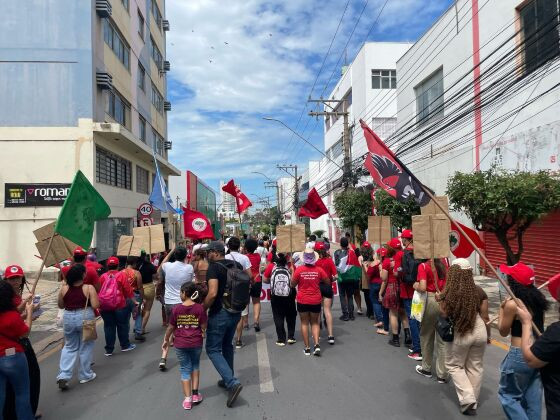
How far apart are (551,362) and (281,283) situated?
4123 millimetres

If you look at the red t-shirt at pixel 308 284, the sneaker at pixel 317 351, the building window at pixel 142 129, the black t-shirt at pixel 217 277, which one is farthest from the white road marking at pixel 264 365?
the building window at pixel 142 129

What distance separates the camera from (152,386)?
4863 millimetres

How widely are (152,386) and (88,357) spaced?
0.97 meters

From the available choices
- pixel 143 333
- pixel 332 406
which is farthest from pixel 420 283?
pixel 143 333

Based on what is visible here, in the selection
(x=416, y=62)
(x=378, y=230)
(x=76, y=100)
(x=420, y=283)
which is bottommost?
(x=420, y=283)

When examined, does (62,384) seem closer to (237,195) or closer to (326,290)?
(326,290)

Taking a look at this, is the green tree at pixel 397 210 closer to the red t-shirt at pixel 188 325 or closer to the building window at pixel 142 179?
the red t-shirt at pixel 188 325

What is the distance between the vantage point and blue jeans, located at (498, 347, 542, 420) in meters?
3.22

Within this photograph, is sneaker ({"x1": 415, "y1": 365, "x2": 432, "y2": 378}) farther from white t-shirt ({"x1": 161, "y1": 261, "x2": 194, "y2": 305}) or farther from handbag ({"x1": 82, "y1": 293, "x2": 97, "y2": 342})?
handbag ({"x1": 82, "y1": 293, "x2": 97, "y2": 342})

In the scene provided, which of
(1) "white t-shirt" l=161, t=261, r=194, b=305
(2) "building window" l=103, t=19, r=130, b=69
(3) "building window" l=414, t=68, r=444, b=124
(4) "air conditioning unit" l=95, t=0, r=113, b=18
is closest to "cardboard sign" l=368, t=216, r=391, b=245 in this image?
(1) "white t-shirt" l=161, t=261, r=194, b=305

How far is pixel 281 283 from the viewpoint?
20.6 ft

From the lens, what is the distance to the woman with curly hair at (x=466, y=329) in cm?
393

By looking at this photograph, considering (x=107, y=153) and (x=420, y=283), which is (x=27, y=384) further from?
(x=107, y=153)

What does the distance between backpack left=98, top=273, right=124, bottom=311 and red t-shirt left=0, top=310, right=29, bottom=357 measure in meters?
2.45
